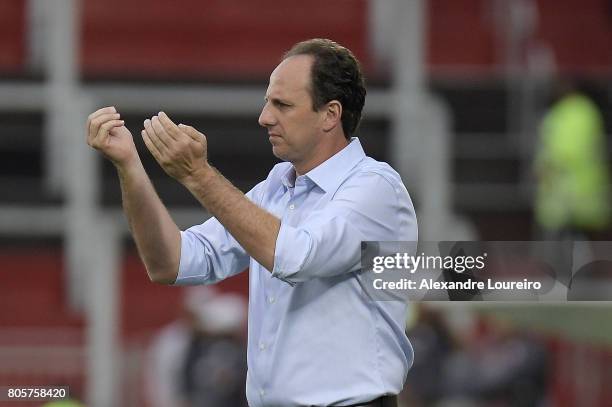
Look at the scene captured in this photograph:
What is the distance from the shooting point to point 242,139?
10789mm

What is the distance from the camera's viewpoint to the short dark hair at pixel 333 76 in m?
3.09

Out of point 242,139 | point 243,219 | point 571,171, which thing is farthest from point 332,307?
point 571,171

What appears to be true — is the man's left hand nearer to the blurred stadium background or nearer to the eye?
the eye

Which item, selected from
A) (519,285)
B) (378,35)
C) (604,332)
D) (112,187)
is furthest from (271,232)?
(378,35)

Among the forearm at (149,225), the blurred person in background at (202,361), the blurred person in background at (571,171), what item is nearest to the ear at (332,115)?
the forearm at (149,225)

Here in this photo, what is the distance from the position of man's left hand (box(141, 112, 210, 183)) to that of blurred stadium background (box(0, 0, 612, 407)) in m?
4.85

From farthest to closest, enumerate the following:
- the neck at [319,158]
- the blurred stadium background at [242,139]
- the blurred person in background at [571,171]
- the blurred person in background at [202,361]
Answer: the blurred person in background at [571,171] → the blurred stadium background at [242,139] → the blurred person in background at [202,361] → the neck at [319,158]

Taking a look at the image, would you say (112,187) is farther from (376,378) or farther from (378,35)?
(376,378)

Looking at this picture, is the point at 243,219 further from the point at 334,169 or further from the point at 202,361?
the point at 202,361

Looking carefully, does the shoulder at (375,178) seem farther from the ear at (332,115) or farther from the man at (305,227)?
the ear at (332,115)

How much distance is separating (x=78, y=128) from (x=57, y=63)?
2.67ft

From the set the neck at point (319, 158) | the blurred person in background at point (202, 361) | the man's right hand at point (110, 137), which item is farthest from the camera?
the blurred person in background at point (202, 361)

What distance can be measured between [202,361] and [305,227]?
249 inches

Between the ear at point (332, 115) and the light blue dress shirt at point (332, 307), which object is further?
the ear at point (332, 115)
